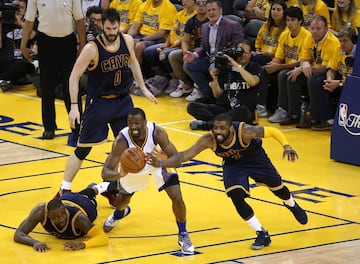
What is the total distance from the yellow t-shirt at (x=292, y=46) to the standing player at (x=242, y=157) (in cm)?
525

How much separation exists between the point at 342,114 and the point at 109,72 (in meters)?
3.54

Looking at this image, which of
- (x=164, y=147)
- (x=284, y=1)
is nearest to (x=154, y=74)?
(x=284, y=1)

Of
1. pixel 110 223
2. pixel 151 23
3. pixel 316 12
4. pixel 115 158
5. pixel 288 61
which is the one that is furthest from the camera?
pixel 151 23

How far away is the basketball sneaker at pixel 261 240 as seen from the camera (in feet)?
30.9

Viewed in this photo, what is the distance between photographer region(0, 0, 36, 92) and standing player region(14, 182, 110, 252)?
27.1ft

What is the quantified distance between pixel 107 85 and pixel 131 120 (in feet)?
5.04

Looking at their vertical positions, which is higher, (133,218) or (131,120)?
(131,120)

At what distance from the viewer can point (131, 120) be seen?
9.27m

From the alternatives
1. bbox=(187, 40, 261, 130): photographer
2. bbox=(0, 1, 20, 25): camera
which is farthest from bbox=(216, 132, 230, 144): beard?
bbox=(0, 1, 20, 25): camera

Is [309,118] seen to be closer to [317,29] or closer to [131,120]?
[317,29]

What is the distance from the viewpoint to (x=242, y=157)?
9.63 metres

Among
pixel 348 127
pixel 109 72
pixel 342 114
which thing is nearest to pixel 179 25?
pixel 342 114

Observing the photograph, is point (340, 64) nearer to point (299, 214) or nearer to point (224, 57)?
point (224, 57)

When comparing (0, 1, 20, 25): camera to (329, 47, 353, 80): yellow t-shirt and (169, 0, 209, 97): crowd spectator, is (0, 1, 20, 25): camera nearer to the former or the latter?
(169, 0, 209, 97): crowd spectator
